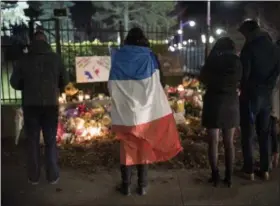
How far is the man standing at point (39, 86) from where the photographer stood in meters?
4.17

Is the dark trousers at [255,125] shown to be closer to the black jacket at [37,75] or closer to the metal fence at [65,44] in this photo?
the black jacket at [37,75]

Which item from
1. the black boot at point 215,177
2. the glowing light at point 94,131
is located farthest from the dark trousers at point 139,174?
the glowing light at point 94,131

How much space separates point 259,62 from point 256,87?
0.94ft

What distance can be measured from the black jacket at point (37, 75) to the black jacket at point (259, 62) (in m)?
2.11

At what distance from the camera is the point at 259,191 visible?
4281 millimetres

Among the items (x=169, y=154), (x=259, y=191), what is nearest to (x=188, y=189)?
(x=169, y=154)

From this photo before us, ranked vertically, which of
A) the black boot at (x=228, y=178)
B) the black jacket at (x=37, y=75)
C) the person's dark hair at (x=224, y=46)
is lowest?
the black boot at (x=228, y=178)

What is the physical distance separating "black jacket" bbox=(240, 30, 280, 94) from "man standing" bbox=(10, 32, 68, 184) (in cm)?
209

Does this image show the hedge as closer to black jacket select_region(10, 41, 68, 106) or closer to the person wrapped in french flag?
black jacket select_region(10, 41, 68, 106)

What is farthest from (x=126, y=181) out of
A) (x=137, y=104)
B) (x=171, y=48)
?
(x=171, y=48)

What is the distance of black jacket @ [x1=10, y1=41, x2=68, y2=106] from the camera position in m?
4.16

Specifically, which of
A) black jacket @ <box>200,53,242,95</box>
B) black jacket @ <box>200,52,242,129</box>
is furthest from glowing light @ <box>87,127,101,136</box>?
black jacket @ <box>200,53,242,95</box>

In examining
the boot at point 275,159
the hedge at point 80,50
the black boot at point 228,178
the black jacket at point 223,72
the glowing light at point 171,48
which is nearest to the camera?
the black jacket at point 223,72

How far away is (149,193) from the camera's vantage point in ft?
13.9
